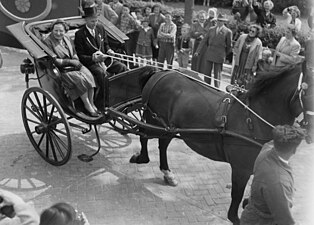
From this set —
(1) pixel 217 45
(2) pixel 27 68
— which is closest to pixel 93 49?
(2) pixel 27 68

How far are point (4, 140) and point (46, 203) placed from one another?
6.51ft

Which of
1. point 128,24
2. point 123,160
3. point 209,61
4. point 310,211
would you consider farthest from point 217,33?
point 310,211

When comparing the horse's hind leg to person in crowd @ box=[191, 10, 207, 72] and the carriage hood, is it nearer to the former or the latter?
the carriage hood

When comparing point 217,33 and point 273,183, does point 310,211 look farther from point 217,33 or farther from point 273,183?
point 217,33

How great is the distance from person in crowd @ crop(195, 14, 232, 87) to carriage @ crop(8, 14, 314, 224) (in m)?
2.64

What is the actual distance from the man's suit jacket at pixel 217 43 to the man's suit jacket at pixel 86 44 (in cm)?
307

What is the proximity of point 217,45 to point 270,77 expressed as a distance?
445 centimetres

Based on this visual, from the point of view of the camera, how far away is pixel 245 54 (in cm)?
789

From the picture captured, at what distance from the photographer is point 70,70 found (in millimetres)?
5738

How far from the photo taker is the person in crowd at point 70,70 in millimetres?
5559

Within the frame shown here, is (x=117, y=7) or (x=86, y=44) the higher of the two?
(x=86, y=44)

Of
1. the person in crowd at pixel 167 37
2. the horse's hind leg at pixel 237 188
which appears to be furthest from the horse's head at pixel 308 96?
the person in crowd at pixel 167 37

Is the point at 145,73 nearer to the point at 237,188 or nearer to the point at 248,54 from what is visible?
the point at 237,188

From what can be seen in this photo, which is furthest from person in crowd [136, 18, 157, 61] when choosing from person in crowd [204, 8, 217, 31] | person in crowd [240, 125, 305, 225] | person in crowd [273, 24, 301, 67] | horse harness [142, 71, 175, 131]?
person in crowd [240, 125, 305, 225]
